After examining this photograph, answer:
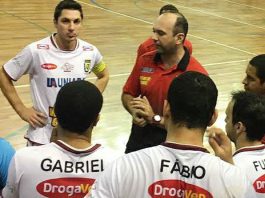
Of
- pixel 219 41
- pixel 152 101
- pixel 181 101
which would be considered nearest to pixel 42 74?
pixel 152 101

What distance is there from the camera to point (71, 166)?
95.7 inches

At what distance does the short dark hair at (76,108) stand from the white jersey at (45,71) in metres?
1.81

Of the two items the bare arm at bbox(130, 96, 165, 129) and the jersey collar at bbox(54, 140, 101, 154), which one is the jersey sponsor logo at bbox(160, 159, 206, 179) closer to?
the jersey collar at bbox(54, 140, 101, 154)

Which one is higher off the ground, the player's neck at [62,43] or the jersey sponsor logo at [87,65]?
the player's neck at [62,43]

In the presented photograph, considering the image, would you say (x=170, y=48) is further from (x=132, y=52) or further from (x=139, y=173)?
(x=132, y=52)

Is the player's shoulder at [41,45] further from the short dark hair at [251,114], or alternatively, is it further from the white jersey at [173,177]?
the white jersey at [173,177]

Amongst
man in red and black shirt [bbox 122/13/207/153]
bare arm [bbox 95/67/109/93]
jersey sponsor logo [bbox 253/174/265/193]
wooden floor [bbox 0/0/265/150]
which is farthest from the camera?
wooden floor [bbox 0/0/265/150]

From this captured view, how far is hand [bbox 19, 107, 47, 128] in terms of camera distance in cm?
421

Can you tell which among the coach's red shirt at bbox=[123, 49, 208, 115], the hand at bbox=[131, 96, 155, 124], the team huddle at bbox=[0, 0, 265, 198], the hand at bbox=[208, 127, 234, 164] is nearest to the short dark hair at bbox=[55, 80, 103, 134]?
the team huddle at bbox=[0, 0, 265, 198]

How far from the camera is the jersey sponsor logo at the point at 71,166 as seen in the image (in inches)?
94.7

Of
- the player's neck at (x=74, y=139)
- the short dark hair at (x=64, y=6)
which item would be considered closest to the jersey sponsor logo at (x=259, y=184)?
the player's neck at (x=74, y=139)

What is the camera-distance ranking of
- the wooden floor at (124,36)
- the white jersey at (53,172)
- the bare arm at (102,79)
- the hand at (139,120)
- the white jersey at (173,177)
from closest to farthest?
the white jersey at (173,177)
the white jersey at (53,172)
the hand at (139,120)
the bare arm at (102,79)
the wooden floor at (124,36)

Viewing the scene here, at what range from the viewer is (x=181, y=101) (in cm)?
229

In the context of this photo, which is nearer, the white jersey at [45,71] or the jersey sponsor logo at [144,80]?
the jersey sponsor logo at [144,80]
